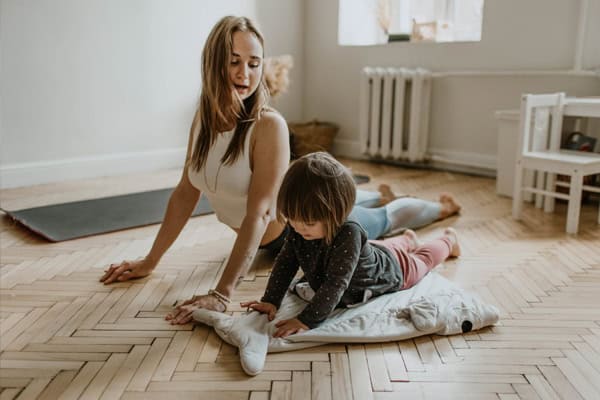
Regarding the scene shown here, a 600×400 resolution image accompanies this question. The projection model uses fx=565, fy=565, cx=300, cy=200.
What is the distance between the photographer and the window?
152 inches

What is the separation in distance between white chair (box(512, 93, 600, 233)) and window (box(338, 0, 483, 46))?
3.48 feet

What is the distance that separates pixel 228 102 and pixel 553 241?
1532mm

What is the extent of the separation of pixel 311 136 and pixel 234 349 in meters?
2.98

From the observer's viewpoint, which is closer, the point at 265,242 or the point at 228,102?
the point at 228,102

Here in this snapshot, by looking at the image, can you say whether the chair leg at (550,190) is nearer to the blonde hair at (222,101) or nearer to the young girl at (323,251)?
the young girl at (323,251)

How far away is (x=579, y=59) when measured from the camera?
3.11 m

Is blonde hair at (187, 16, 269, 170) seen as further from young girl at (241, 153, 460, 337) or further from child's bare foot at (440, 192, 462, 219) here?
child's bare foot at (440, 192, 462, 219)

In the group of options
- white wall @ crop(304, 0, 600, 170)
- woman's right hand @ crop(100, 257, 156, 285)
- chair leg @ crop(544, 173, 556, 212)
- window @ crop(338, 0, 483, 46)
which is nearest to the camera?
woman's right hand @ crop(100, 257, 156, 285)

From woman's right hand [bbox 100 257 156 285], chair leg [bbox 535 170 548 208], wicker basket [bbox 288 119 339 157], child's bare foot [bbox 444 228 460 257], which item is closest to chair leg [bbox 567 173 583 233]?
chair leg [bbox 535 170 548 208]

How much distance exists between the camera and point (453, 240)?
2115 millimetres

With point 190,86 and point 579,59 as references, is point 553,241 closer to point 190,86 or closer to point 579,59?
point 579,59

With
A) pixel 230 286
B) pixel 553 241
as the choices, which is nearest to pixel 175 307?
pixel 230 286

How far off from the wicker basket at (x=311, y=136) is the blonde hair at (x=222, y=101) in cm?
232

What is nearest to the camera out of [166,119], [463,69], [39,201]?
[39,201]
